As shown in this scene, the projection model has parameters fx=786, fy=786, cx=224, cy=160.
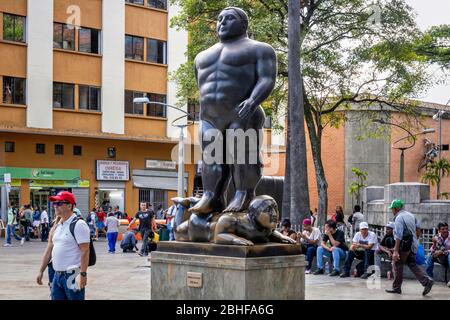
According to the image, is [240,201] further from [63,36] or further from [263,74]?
[63,36]

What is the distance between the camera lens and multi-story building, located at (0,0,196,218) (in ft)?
113

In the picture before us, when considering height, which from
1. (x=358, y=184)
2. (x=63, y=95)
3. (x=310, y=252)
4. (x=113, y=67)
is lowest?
(x=310, y=252)

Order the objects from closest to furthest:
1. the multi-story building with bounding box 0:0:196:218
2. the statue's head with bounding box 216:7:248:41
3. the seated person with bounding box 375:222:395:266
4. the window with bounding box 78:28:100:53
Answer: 1. the statue's head with bounding box 216:7:248:41
2. the seated person with bounding box 375:222:395:266
3. the multi-story building with bounding box 0:0:196:218
4. the window with bounding box 78:28:100:53

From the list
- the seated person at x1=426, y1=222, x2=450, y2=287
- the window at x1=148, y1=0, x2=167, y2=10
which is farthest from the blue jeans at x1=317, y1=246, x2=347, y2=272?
the window at x1=148, y1=0, x2=167, y2=10

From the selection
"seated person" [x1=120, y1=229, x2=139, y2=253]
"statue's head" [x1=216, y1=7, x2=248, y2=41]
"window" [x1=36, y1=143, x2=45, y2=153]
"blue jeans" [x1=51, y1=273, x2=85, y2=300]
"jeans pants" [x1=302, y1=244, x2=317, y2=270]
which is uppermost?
"statue's head" [x1=216, y1=7, x2=248, y2=41]

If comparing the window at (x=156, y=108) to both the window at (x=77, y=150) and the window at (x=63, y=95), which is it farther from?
the window at (x=63, y=95)

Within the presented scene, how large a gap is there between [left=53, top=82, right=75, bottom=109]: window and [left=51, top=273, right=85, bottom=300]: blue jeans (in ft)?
93.3

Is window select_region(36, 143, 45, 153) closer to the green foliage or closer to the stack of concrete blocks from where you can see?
the green foliage

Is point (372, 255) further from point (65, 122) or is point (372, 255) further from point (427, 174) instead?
point (427, 174)

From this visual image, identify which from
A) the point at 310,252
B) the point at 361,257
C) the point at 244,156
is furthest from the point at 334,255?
the point at 244,156

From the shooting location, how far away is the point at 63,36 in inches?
1412

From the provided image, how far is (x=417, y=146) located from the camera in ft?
153

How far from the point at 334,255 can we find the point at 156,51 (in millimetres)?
24477

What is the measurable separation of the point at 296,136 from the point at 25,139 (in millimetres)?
18416
